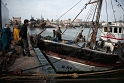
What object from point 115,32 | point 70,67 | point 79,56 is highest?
point 115,32

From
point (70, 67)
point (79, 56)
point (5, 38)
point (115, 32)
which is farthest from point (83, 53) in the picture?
point (5, 38)

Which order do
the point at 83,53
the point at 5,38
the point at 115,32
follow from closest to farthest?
the point at 5,38, the point at 83,53, the point at 115,32

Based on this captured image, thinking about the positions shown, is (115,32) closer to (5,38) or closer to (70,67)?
(70,67)

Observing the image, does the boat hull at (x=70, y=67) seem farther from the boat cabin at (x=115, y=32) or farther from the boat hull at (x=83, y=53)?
the boat cabin at (x=115, y=32)

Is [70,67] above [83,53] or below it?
below

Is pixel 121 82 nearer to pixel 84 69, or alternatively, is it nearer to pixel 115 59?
pixel 115 59

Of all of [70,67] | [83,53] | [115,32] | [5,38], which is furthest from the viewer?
[115,32]

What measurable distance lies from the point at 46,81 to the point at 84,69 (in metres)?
5.64

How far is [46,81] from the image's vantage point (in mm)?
3469

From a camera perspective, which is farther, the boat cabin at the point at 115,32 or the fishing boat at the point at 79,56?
the boat cabin at the point at 115,32

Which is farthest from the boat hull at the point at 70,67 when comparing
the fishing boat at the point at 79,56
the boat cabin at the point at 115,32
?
the boat cabin at the point at 115,32

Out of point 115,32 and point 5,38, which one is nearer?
point 5,38

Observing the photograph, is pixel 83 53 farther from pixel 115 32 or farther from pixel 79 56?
pixel 115 32

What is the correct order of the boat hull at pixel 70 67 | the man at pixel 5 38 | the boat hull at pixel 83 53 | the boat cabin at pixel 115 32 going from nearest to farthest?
the man at pixel 5 38, the boat hull at pixel 83 53, the boat hull at pixel 70 67, the boat cabin at pixel 115 32
